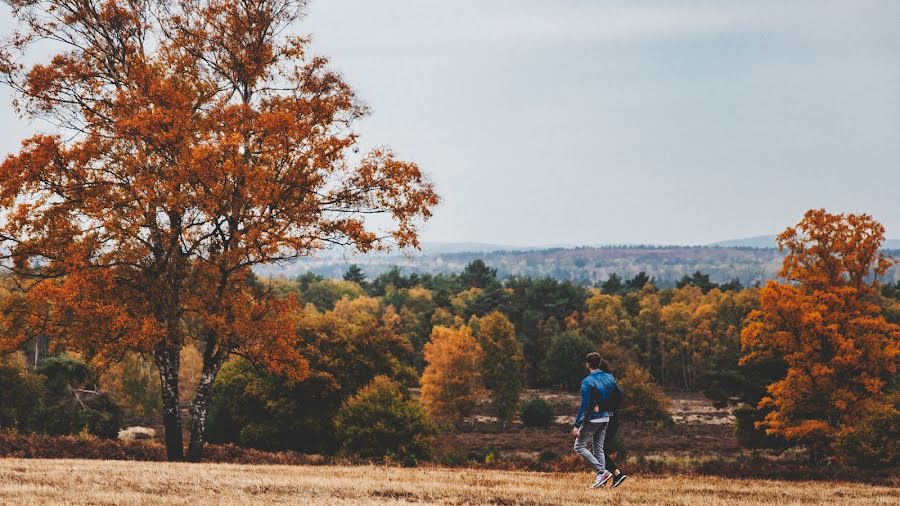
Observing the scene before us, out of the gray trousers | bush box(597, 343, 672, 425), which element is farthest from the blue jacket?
bush box(597, 343, 672, 425)

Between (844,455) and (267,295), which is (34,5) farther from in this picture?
(844,455)

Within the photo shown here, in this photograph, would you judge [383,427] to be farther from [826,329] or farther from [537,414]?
[537,414]

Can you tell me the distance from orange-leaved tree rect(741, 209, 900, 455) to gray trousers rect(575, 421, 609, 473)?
27435 millimetres

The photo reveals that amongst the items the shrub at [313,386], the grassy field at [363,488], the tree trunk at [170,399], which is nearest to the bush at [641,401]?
the shrub at [313,386]

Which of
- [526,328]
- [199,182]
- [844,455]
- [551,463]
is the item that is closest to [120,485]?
[199,182]

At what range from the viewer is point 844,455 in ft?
91.4

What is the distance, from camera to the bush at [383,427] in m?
26.6

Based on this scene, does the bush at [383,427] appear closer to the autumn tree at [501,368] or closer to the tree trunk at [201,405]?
the tree trunk at [201,405]

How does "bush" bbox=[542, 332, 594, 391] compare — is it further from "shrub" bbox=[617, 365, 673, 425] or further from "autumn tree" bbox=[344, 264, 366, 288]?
"autumn tree" bbox=[344, 264, 366, 288]

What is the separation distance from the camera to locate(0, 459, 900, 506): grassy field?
37.7 feet

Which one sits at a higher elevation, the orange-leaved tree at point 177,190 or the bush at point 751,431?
the orange-leaved tree at point 177,190

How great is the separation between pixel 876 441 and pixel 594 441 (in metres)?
17.9

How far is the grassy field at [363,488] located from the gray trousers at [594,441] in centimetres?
51

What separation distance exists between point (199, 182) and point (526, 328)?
96.2m
